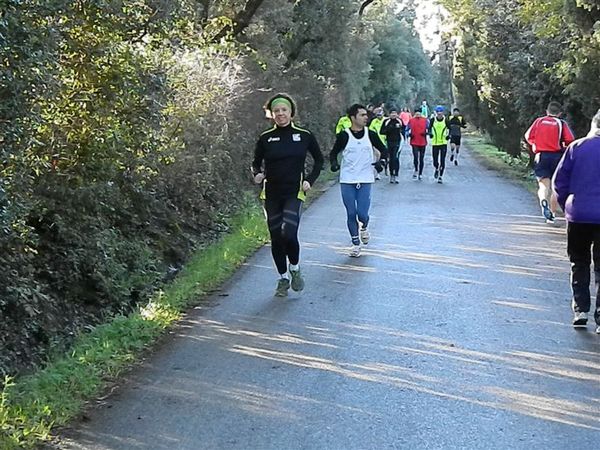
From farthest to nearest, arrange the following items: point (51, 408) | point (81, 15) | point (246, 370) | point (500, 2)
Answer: point (500, 2) < point (81, 15) < point (246, 370) < point (51, 408)

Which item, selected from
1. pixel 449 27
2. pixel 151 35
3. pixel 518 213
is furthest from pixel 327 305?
Answer: pixel 449 27

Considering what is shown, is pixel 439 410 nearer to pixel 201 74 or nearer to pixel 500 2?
pixel 201 74

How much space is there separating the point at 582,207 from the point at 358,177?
4.62m

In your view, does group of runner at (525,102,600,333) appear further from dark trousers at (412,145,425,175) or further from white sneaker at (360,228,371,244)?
dark trousers at (412,145,425,175)

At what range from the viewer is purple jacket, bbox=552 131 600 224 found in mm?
→ 7750

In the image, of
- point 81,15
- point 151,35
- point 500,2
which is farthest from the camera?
point 500,2

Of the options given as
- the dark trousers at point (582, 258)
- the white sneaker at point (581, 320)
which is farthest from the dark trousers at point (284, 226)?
the white sneaker at point (581, 320)

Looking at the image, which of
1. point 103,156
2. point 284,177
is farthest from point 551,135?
point 103,156

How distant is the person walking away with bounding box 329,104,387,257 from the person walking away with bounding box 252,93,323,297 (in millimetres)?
2311

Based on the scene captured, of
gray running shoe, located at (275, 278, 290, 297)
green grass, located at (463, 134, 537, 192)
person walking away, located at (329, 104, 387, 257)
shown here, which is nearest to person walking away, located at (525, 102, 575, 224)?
person walking away, located at (329, 104, 387, 257)

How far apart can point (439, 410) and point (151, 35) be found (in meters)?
6.68

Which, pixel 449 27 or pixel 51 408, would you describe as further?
pixel 449 27

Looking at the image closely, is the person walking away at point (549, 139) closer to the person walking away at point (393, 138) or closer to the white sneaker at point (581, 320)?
the white sneaker at point (581, 320)

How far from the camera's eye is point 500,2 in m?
26.3
